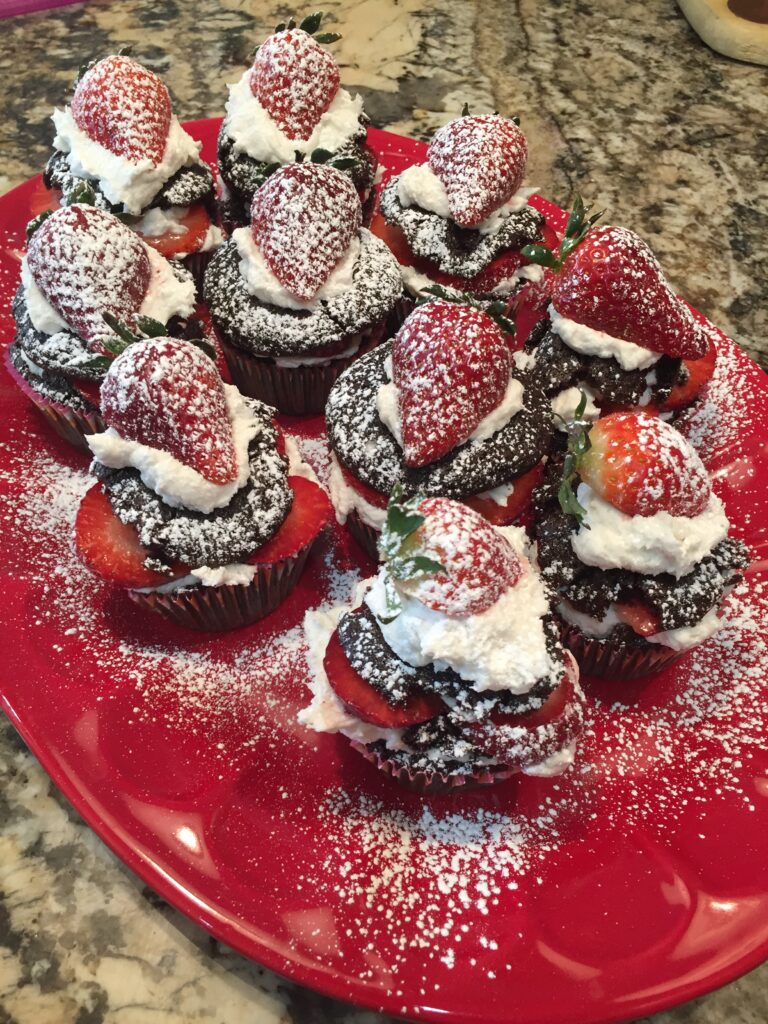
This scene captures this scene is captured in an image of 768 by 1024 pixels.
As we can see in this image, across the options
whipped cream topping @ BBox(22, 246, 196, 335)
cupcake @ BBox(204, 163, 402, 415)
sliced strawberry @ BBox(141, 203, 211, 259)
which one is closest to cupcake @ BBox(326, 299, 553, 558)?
cupcake @ BBox(204, 163, 402, 415)

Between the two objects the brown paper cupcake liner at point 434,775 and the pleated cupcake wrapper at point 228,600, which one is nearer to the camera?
the brown paper cupcake liner at point 434,775

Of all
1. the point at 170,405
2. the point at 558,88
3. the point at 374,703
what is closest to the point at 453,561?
the point at 374,703

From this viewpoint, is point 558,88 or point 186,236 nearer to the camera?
point 186,236

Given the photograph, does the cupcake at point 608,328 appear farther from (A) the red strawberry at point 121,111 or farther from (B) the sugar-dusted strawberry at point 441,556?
(A) the red strawberry at point 121,111

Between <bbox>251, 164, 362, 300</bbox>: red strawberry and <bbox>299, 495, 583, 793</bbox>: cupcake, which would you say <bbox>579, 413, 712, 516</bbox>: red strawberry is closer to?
<bbox>299, 495, 583, 793</bbox>: cupcake

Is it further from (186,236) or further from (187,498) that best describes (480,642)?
(186,236)

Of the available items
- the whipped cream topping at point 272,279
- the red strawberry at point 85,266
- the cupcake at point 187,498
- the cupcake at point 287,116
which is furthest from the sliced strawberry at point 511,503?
the cupcake at point 287,116

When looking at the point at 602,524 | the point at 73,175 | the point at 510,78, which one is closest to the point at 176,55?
the point at 510,78
